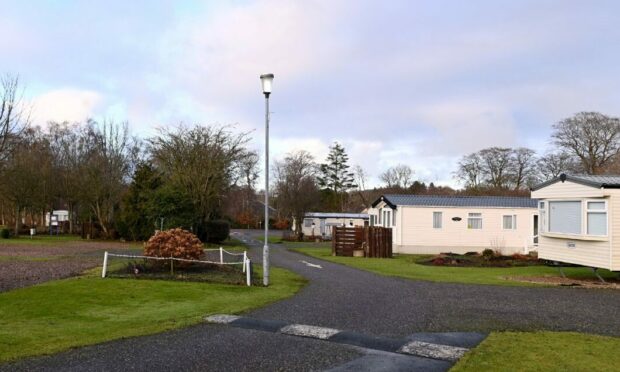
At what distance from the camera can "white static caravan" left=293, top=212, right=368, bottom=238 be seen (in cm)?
5384

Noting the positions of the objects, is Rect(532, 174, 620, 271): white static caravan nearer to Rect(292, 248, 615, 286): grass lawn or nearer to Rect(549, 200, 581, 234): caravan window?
Rect(549, 200, 581, 234): caravan window

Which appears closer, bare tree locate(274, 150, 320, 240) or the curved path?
the curved path

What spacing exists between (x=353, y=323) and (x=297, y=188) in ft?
158

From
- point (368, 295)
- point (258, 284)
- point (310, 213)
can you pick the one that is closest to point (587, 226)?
point (368, 295)

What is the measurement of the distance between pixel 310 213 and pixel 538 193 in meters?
37.2

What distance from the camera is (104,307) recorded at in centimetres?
1056

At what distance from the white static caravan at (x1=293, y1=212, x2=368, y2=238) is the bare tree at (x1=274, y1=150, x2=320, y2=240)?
1309 millimetres

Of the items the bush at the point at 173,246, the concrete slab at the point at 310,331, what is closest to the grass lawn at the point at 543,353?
the concrete slab at the point at 310,331

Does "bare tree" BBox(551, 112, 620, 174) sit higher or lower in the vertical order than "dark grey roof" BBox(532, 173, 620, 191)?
higher

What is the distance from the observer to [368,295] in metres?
12.6

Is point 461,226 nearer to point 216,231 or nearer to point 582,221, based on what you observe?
point 582,221

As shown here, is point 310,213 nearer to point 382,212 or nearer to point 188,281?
point 382,212

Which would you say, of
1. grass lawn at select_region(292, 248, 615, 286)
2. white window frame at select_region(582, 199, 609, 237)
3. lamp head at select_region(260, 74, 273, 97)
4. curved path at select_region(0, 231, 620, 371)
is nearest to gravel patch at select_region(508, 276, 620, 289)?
grass lawn at select_region(292, 248, 615, 286)

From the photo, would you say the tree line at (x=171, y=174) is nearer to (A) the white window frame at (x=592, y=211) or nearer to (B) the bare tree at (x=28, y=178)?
(B) the bare tree at (x=28, y=178)
